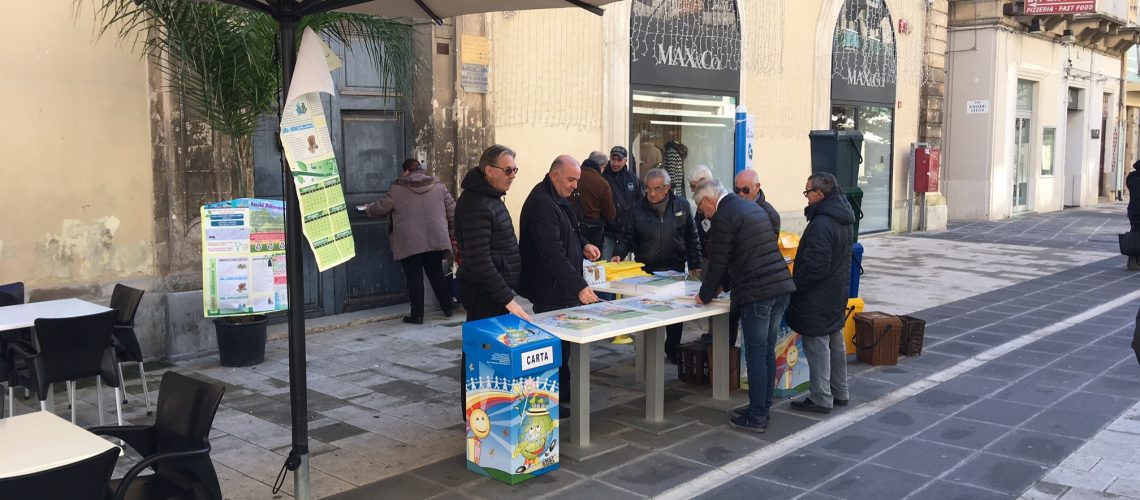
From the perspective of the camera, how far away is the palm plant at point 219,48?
23.4 ft

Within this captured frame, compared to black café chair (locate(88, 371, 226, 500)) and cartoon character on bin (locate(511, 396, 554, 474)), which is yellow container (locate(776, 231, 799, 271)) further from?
black café chair (locate(88, 371, 226, 500))

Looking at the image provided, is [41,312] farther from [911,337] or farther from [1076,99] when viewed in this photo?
[1076,99]

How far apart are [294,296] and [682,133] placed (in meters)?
9.88

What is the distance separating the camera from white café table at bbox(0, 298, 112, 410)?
546cm

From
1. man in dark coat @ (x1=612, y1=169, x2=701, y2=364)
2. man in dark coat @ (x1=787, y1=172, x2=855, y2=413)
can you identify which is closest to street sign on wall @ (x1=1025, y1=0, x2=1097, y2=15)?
man in dark coat @ (x1=612, y1=169, x2=701, y2=364)

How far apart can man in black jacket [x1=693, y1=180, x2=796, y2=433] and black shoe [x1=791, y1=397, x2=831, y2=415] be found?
1.46 feet

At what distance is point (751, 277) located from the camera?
226 inches

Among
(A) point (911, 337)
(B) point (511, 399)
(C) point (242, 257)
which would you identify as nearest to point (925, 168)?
(A) point (911, 337)

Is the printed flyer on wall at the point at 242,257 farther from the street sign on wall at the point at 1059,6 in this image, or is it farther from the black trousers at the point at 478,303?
the street sign on wall at the point at 1059,6

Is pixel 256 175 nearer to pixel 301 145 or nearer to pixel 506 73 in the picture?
pixel 506 73

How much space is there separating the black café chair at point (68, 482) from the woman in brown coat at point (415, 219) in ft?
19.5

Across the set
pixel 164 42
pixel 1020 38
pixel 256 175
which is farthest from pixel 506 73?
pixel 1020 38

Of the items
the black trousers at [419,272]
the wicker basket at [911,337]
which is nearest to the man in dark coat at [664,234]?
the wicker basket at [911,337]

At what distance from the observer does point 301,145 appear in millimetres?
4145
